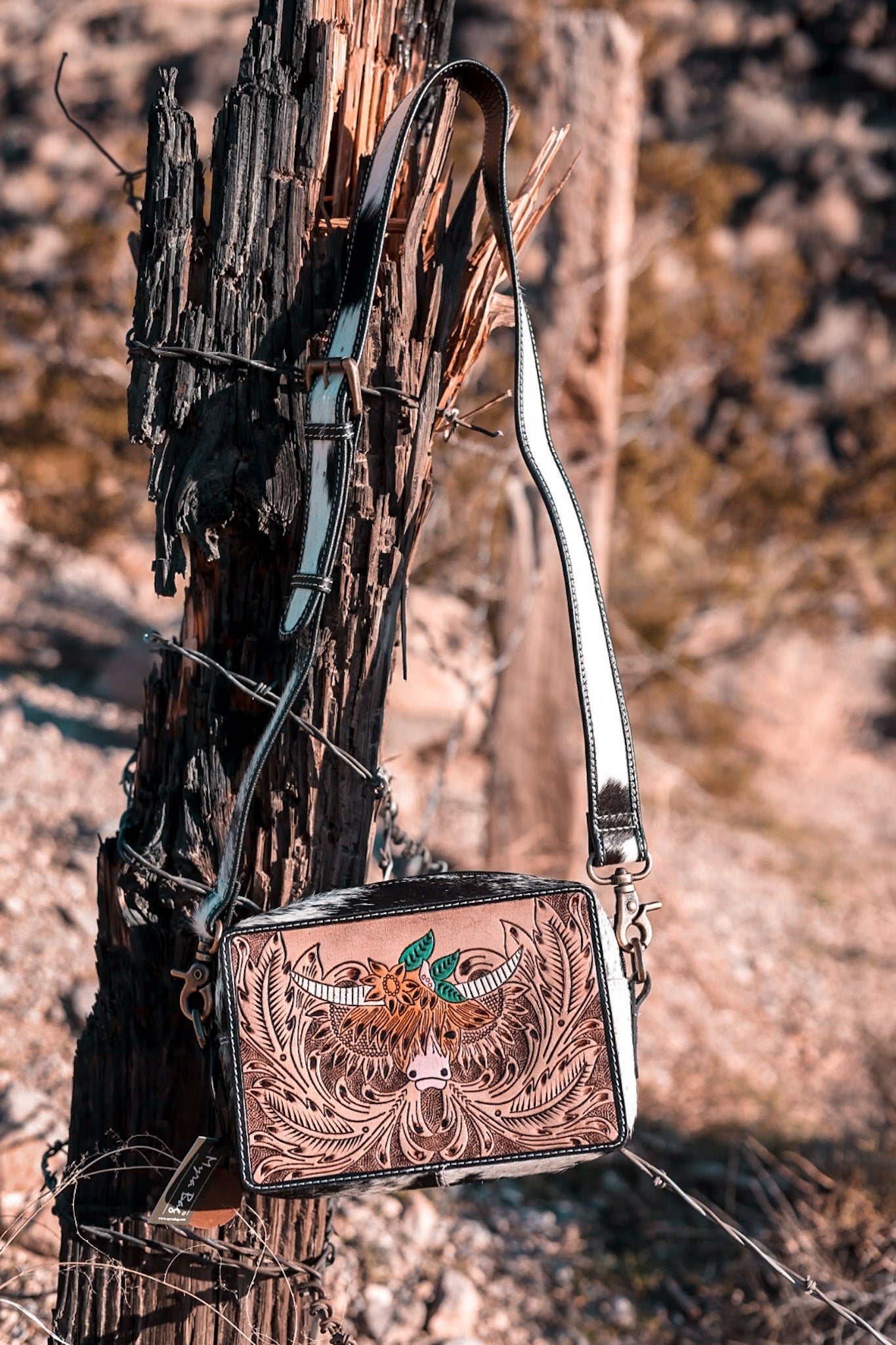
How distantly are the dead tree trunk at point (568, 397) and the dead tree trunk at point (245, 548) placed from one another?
2.29 metres

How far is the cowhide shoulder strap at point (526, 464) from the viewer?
1043mm

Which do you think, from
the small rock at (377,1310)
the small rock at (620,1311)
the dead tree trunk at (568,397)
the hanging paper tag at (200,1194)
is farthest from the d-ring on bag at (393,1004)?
the dead tree trunk at (568,397)

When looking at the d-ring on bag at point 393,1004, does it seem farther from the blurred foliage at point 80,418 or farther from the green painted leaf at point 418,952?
the blurred foliage at point 80,418

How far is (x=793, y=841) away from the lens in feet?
19.9

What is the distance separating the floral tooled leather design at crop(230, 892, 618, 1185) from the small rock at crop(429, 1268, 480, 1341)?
1.23 m

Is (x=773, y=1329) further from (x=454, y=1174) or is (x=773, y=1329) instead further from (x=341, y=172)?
(x=341, y=172)

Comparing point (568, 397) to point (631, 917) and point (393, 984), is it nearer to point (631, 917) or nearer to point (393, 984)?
point (631, 917)

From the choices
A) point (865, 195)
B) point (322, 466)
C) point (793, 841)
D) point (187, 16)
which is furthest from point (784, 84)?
point (322, 466)

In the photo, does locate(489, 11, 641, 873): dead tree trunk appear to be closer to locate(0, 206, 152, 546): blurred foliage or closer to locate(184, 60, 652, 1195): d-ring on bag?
locate(184, 60, 652, 1195): d-ring on bag

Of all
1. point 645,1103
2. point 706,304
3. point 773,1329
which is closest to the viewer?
point 773,1329

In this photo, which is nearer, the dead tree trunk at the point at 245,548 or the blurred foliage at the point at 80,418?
the dead tree trunk at the point at 245,548

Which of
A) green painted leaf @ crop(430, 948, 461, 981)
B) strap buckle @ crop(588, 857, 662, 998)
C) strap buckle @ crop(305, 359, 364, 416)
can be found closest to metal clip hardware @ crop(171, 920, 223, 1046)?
green painted leaf @ crop(430, 948, 461, 981)

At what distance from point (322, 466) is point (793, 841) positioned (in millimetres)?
5605

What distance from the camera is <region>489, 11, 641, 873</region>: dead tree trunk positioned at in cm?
354
